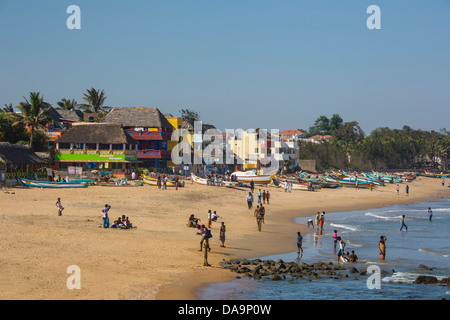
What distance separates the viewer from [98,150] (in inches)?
2258

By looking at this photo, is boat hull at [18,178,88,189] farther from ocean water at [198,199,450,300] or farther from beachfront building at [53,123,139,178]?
ocean water at [198,199,450,300]

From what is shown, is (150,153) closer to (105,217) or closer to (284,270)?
(105,217)

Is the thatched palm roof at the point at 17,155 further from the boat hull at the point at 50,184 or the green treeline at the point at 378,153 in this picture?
the green treeline at the point at 378,153

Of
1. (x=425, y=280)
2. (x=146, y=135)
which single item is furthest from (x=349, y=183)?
(x=425, y=280)

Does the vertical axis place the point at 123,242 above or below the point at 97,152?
below

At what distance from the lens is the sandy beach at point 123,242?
17047 millimetres

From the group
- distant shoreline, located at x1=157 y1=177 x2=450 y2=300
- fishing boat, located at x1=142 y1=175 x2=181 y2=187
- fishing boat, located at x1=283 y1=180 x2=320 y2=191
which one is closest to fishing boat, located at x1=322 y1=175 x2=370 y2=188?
distant shoreline, located at x1=157 y1=177 x2=450 y2=300

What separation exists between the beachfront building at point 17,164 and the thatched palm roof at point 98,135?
684 centimetres

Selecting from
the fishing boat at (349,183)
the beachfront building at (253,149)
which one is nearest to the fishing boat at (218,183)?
the fishing boat at (349,183)

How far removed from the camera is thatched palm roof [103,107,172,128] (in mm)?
64375

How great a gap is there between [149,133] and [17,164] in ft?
66.7

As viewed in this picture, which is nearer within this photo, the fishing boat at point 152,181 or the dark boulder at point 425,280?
the dark boulder at point 425,280
